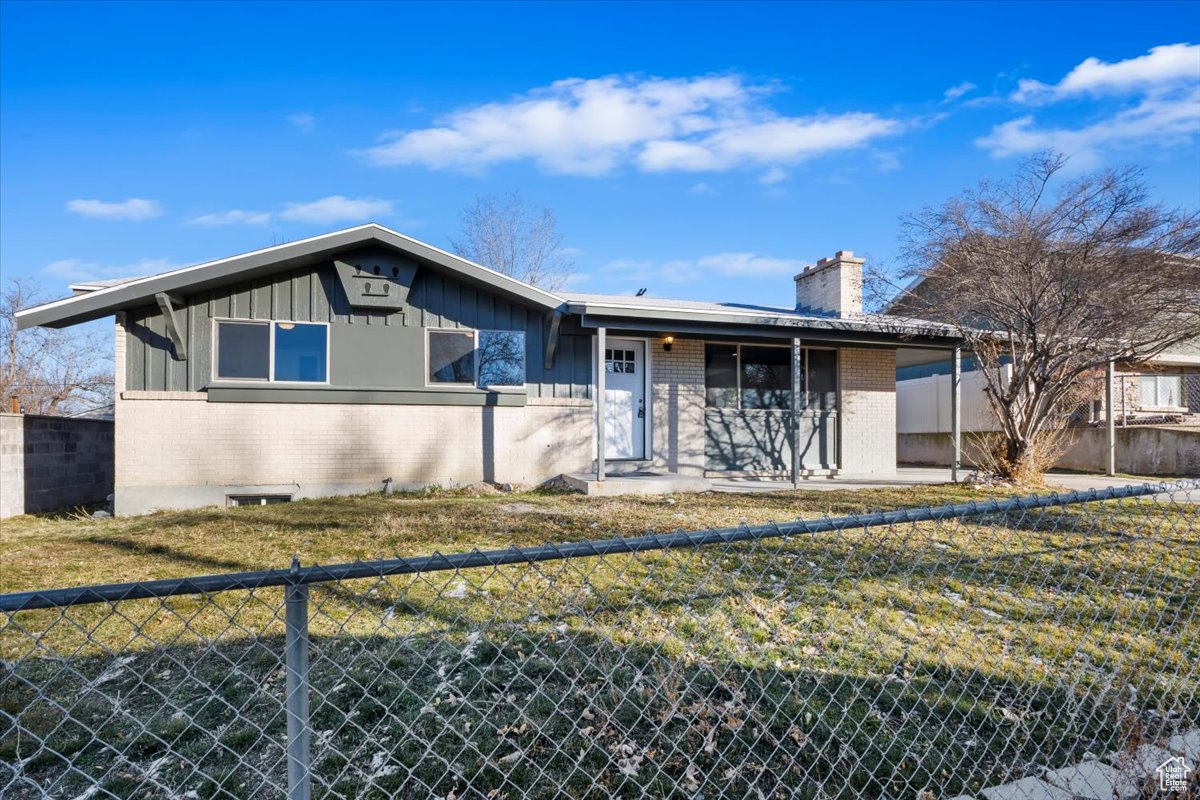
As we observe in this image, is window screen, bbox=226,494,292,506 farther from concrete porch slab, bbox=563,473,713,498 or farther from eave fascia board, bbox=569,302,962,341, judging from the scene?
eave fascia board, bbox=569,302,962,341

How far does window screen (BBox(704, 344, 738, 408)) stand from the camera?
12242 mm

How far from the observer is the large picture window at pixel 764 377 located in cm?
1230

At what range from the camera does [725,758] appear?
2.69 meters

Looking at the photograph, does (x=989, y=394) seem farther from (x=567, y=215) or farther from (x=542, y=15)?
(x=567, y=215)

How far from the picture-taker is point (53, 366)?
66.7ft

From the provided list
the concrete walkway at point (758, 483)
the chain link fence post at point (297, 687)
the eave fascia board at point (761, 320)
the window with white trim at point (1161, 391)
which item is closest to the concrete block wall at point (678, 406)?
the concrete walkway at point (758, 483)

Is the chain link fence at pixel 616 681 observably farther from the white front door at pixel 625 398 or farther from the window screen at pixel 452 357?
the white front door at pixel 625 398

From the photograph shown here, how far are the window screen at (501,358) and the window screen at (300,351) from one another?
2.44 meters

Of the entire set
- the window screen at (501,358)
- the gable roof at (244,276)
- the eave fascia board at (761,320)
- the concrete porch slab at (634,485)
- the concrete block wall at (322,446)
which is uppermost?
the gable roof at (244,276)

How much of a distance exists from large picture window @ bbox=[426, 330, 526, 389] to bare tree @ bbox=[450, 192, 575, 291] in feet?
52.3

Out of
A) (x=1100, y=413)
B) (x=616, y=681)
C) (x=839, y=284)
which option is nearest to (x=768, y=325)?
(x=839, y=284)

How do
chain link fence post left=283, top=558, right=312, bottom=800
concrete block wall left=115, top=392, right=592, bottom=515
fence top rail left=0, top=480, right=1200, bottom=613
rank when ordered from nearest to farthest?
fence top rail left=0, top=480, right=1200, bottom=613 → chain link fence post left=283, top=558, right=312, bottom=800 → concrete block wall left=115, top=392, right=592, bottom=515

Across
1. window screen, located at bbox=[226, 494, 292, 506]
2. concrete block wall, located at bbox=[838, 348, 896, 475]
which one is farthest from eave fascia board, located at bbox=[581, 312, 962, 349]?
window screen, located at bbox=[226, 494, 292, 506]

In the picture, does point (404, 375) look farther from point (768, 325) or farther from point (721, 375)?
point (768, 325)
